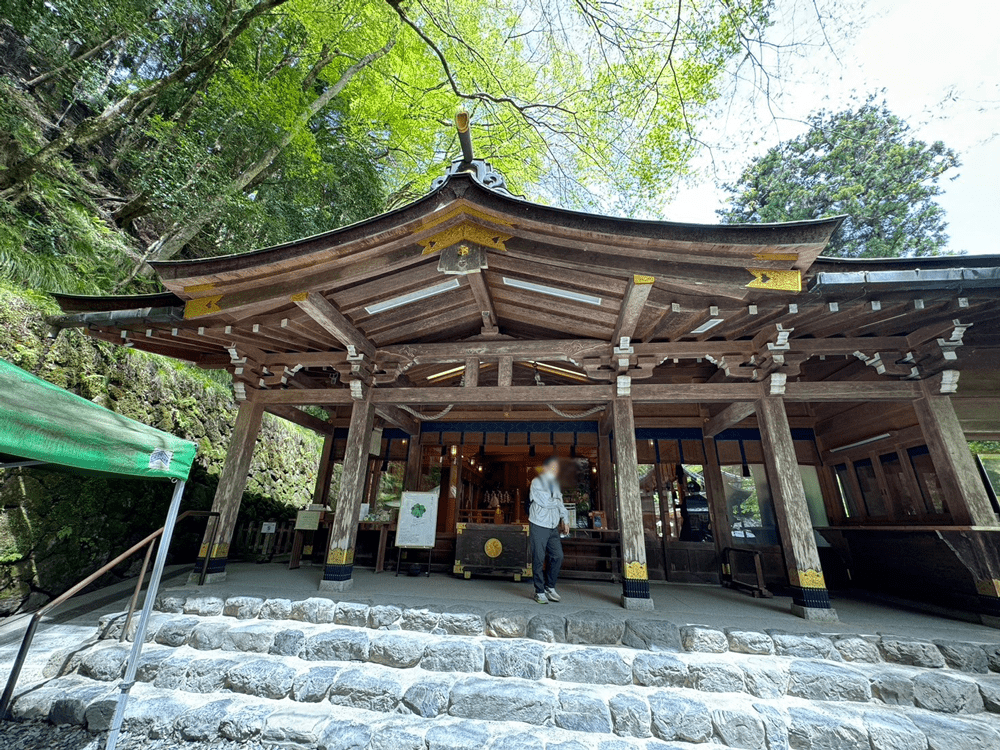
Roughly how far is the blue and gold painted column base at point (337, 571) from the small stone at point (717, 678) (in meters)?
3.99

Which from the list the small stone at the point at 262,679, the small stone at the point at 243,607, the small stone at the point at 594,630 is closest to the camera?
the small stone at the point at 262,679

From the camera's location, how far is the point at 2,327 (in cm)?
505

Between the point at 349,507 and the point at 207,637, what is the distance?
1.85m

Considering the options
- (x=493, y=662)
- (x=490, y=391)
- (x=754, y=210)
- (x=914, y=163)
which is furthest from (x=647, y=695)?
(x=914, y=163)

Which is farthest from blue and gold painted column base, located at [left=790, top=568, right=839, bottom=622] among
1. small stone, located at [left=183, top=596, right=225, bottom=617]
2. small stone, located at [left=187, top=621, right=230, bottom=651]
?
small stone, located at [left=183, top=596, right=225, bottom=617]

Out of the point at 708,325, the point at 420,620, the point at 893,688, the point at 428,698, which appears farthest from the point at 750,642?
the point at 708,325

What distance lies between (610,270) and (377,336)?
3.50m

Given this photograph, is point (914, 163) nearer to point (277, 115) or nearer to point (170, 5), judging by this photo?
point (277, 115)

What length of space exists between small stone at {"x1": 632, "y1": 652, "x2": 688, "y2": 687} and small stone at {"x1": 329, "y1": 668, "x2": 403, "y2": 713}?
2048 mm

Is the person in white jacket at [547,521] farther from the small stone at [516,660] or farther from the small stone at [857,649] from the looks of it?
the small stone at [857,649]

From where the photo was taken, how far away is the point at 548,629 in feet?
12.6

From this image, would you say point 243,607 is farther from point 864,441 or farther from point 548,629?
point 864,441

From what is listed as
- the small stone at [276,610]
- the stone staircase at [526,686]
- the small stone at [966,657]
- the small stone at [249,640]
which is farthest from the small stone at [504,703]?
the small stone at [966,657]

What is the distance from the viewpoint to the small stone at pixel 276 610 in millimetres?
4309
